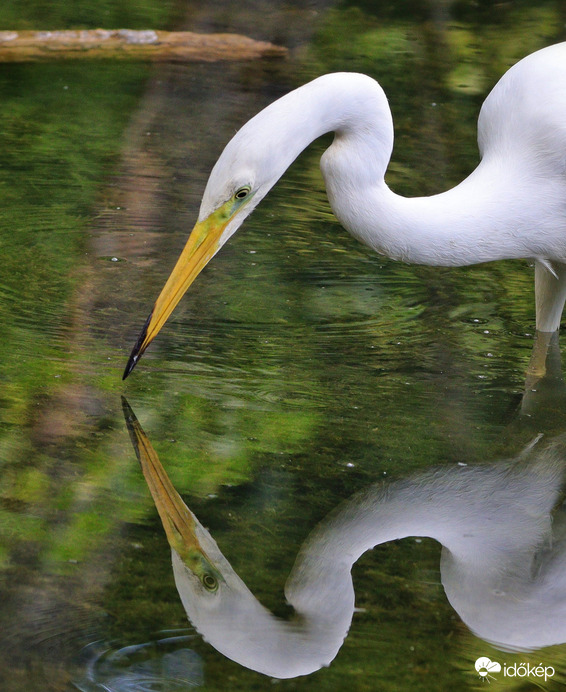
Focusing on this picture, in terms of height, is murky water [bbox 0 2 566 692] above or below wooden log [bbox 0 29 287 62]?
above

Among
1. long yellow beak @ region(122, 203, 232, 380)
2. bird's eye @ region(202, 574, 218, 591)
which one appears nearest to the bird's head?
long yellow beak @ region(122, 203, 232, 380)

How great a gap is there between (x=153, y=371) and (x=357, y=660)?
141 cm

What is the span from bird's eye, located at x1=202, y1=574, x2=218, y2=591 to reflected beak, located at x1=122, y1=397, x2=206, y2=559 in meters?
0.09

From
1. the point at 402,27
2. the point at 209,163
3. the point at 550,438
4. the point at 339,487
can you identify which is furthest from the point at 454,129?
the point at 339,487

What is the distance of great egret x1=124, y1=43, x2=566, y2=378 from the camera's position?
2.79 metres

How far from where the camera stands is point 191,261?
2951 mm

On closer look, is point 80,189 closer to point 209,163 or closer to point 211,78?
point 209,163

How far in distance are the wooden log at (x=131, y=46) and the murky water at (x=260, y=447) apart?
1.31 m

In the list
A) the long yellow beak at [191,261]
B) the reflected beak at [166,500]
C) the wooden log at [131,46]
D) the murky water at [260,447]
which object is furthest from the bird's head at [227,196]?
the wooden log at [131,46]

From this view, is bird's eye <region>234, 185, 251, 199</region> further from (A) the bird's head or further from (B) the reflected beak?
(B) the reflected beak

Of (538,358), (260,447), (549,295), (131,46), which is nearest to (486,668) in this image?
(260,447)

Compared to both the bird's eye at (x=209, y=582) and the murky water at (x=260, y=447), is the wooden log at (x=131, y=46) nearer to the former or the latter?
the murky water at (x=260, y=447)

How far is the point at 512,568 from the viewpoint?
2680 millimetres

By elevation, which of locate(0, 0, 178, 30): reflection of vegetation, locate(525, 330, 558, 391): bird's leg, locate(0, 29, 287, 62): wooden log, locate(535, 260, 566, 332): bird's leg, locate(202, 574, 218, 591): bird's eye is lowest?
locate(0, 0, 178, 30): reflection of vegetation
